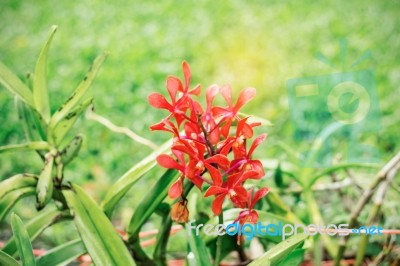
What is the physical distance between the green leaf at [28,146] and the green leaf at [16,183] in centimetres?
5

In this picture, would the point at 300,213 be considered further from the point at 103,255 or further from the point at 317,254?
the point at 103,255

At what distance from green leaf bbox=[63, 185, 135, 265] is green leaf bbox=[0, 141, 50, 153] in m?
0.09

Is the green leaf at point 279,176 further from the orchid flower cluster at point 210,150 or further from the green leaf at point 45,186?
the green leaf at point 45,186

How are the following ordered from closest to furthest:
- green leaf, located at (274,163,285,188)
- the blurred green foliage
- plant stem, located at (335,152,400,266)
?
plant stem, located at (335,152,400,266)
green leaf, located at (274,163,285,188)
the blurred green foliage

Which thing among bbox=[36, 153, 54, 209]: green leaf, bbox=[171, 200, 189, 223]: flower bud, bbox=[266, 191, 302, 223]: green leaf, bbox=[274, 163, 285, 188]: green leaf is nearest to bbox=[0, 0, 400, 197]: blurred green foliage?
bbox=[274, 163, 285, 188]: green leaf

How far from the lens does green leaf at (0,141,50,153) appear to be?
82cm

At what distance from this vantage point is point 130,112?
1.99 meters

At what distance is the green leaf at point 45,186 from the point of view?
2.57 ft

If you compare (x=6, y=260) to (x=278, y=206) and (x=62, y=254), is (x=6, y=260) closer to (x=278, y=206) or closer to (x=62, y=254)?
(x=62, y=254)

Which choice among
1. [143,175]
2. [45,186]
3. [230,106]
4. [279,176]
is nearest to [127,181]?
[143,175]

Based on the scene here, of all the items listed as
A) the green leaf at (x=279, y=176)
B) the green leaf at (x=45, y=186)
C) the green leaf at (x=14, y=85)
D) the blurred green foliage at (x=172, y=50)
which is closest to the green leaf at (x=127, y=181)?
the green leaf at (x=45, y=186)

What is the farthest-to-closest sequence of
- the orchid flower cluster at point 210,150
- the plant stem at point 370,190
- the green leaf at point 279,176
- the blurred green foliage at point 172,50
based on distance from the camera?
the blurred green foliage at point 172,50 < the green leaf at point 279,176 < the plant stem at point 370,190 < the orchid flower cluster at point 210,150

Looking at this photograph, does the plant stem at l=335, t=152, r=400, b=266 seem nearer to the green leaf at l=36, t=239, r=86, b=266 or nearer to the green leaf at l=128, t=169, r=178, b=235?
the green leaf at l=128, t=169, r=178, b=235

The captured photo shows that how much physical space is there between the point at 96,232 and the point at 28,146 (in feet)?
0.62
